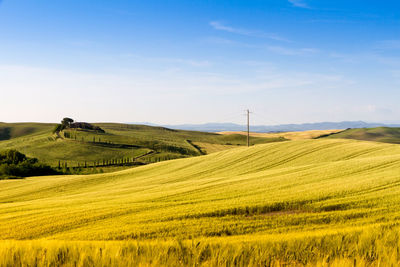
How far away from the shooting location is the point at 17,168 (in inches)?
2117

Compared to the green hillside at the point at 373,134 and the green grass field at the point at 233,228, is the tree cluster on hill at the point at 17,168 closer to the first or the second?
the green grass field at the point at 233,228

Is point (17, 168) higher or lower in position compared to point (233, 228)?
lower

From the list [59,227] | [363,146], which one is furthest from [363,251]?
[363,146]

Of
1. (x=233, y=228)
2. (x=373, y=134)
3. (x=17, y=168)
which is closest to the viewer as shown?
(x=233, y=228)

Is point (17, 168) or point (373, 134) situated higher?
point (373, 134)

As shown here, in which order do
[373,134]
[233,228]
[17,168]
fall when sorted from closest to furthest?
[233,228] < [17,168] < [373,134]

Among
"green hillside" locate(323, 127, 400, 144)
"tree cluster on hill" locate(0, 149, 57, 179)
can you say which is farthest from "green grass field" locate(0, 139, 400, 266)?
"green hillside" locate(323, 127, 400, 144)

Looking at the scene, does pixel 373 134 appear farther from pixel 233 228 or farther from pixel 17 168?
pixel 233 228

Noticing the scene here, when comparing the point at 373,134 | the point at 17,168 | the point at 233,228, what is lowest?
the point at 17,168

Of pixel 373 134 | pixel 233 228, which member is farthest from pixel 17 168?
pixel 373 134

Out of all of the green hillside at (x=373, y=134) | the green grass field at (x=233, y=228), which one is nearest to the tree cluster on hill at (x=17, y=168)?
the green grass field at (x=233, y=228)

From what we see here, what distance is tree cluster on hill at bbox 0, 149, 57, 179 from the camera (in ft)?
170

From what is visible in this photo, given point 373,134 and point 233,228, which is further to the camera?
point 373,134

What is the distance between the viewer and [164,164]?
1917 inches
